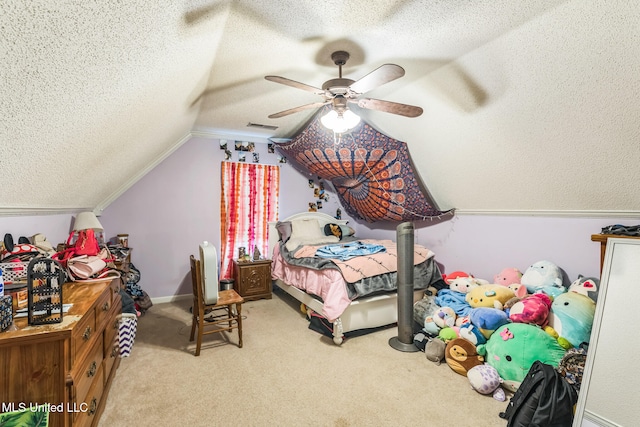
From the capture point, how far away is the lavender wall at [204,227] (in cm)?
301

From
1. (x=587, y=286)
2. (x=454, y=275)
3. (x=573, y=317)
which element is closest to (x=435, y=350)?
(x=573, y=317)

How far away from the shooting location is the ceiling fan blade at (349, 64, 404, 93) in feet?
5.52

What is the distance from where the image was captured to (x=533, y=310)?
2.32 meters

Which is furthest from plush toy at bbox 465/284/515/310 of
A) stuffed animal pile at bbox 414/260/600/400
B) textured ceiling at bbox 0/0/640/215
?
textured ceiling at bbox 0/0/640/215

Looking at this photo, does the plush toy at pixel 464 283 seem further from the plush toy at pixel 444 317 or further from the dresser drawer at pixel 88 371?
the dresser drawer at pixel 88 371

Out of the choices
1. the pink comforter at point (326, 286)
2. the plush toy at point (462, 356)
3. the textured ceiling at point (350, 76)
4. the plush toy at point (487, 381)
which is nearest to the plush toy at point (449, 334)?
the plush toy at point (462, 356)

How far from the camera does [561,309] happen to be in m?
2.22

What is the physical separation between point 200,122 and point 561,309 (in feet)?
12.6

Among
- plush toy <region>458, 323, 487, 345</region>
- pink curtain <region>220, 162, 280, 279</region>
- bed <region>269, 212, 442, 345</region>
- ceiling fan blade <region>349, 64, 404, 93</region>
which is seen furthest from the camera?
pink curtain <region>220, 162, 280, 279</region>

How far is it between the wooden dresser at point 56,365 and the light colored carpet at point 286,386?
588 millimetres

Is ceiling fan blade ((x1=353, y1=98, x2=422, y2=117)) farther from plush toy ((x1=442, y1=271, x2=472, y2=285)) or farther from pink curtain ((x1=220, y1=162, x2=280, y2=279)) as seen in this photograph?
pink curtain ((x1=220, y1=162, x2=280, y2=279))

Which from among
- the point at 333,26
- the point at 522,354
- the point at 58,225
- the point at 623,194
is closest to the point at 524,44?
the point at 333,26

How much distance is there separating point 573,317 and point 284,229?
A: 10.5ft

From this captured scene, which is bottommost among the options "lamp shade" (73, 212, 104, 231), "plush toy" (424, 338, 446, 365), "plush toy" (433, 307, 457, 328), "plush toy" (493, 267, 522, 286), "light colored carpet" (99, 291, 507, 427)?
"light colored carpet" (99, 291, 507, 427)
